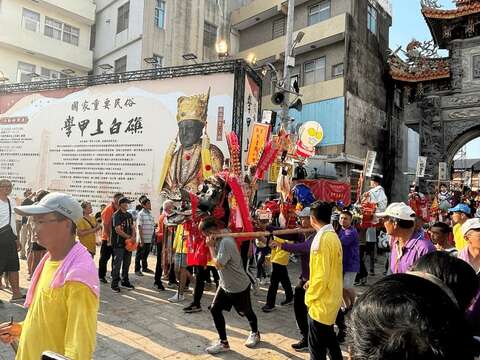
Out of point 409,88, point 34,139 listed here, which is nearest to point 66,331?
point 34,139

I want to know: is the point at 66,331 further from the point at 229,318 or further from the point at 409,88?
the point at 409,88

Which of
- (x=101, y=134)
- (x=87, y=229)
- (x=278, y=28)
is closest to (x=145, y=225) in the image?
(x=87, y=229)

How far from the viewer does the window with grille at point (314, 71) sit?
1966 cm

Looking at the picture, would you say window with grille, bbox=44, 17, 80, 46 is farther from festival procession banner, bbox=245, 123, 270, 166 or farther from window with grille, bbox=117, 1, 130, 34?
festival procession banner, bbox=245, 123, 270, 166

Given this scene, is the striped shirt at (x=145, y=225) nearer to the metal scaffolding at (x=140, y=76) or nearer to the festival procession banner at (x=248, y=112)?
the festival procession banner at (x=248, y=112)

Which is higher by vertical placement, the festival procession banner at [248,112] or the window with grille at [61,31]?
the window with grille at [61,31]

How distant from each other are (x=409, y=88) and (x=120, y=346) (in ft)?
68.5

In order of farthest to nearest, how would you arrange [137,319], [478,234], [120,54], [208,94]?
[120,54] < [208,94] < [137,319] < [478,234]

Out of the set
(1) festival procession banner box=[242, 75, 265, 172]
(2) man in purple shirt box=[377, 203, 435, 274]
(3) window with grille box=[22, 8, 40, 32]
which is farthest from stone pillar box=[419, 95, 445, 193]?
(3) window with grille box=[22, 8, 40, 32]

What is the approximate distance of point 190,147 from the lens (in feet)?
36.8

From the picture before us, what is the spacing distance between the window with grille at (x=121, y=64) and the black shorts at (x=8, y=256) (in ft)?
50.7

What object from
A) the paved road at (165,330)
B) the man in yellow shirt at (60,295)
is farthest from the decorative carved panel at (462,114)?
the man in yellow shirt at (60,295)

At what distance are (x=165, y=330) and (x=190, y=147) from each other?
6677mm

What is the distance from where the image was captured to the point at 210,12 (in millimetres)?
21969
